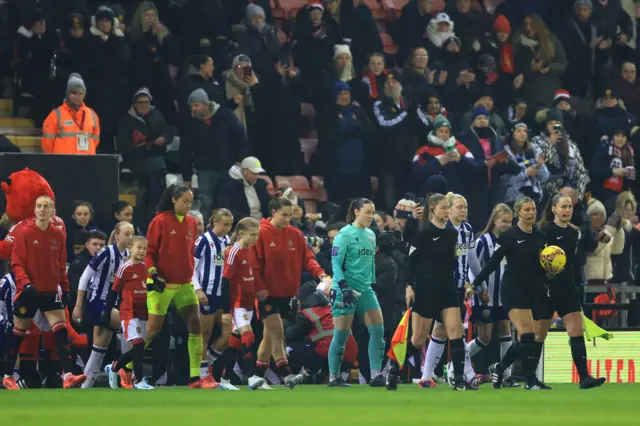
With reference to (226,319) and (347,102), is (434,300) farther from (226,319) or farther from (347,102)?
(347,102)

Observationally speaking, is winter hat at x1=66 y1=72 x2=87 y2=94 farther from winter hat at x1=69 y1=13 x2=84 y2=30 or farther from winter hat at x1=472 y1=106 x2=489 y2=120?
winter hat at x1=472 y1=106 x2=489 y2=120

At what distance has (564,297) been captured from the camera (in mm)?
16094

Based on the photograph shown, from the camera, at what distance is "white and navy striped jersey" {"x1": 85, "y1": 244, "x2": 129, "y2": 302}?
1750 cm

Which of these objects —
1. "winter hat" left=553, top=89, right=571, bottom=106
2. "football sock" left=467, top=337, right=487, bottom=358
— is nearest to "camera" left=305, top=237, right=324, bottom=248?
"football sock" left=467, top=337, right=487, bottom=358

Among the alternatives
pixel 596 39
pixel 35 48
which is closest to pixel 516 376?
pixel 35 48

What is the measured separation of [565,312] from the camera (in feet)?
52.9

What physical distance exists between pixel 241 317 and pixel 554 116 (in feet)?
32.3

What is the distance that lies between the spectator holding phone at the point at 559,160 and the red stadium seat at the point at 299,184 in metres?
3.64

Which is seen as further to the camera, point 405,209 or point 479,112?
point 479,112

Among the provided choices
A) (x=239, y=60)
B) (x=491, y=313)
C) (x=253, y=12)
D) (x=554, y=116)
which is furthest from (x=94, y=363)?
(x=554, y=116)

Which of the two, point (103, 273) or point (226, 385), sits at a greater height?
point (103, 273)

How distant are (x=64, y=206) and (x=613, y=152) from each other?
10344 mm

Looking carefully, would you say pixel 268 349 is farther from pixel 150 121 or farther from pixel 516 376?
pixel 150 121

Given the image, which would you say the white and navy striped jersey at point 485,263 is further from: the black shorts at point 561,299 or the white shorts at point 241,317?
the white shorts at point 241,317
